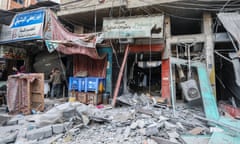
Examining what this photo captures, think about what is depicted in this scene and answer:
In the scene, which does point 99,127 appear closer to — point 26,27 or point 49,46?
point 49,46

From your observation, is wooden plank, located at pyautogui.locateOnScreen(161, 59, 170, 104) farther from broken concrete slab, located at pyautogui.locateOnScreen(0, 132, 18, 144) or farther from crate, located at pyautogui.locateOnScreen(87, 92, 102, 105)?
broken concrete slab, located at pyautogui.locateOnScreen(0, 132, 18, 144)

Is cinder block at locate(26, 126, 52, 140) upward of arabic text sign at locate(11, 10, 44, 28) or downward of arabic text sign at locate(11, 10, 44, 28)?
downward

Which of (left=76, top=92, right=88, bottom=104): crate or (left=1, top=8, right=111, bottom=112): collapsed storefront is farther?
(left=76, top=92, right=88, bottom=104): crate

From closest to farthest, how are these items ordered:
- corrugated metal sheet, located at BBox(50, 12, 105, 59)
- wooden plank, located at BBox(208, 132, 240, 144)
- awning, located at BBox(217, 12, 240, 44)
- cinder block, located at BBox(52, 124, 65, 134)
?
wooden plank, located at BBox(208, 132, 240, 144)
cinder block, located at BBox(52, 124, 65, 134)
awning, located at BBox(217, 12, 240, 44)
corrugated metal sheet, located at BBox(50, 12, 105, 59)

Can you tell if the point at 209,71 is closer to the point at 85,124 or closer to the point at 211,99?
the point at 211,99

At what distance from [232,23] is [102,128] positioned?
6.37 m

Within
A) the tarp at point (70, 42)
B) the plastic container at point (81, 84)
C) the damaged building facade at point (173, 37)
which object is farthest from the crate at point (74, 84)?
the damaged building facade at point (173, 37)

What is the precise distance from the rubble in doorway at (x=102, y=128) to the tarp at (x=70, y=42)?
329 cm

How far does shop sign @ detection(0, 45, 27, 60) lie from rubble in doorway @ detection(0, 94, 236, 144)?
250 inches

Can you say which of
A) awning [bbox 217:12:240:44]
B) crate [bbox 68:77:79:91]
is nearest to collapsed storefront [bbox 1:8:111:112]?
crate [bbox 68:77:79:91]

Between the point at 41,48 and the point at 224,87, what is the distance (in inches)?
454

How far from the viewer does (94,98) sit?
28.0 feet

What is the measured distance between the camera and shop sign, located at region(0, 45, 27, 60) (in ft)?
34.5

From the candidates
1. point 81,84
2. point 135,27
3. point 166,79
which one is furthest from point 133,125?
point 81,84
